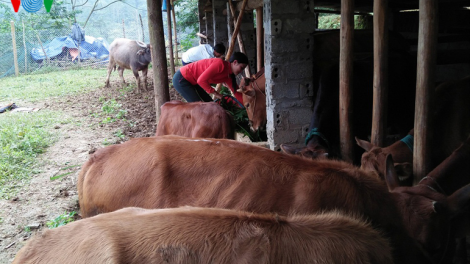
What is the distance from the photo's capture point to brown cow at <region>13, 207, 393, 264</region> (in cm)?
183

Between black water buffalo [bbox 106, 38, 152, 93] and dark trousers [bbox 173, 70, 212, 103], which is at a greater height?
black water buffalo [bbox 106, 38, 152, 93]

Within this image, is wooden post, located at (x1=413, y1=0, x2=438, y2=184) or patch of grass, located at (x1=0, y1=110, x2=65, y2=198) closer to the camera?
wooden post, located at (x1=413, y1=0, x2=438, y2=184)

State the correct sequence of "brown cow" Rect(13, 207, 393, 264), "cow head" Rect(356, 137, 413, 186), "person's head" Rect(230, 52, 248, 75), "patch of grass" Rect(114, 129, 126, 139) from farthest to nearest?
"patch of grass" Rect(114, 129, 126, 139)
"person's head" Rect(230, 52, 248, 75)
"cow head" Rect(356, 137, 413, 186)
"brown cow" Rect(13, 207, 393, 264)

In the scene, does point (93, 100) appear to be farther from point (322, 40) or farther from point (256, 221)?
point (256, 221)

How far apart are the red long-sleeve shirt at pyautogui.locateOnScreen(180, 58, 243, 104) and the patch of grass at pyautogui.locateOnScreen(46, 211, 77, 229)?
321 centimetres

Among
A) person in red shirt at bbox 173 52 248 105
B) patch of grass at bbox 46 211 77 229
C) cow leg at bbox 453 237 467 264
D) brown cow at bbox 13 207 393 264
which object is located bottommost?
cow leg at bbox 453 237 467 264

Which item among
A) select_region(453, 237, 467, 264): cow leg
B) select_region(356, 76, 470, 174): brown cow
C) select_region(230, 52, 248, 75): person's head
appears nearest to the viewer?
select_region(453, 237, 467, 264): cow leg

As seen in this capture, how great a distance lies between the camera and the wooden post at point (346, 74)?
4.48 m

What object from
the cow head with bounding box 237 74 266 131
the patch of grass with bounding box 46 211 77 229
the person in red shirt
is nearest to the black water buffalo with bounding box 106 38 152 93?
the person in red shirt

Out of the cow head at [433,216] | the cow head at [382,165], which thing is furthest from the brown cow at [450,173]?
the cow head at [433,216]

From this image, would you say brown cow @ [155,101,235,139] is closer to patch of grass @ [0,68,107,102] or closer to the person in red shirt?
the person in red shirt

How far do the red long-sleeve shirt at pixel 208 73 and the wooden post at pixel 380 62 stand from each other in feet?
10.7

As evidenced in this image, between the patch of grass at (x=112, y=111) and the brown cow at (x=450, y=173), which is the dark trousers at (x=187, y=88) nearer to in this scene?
the patch of grass at (x=112, y=111)

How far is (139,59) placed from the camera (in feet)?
50.2
